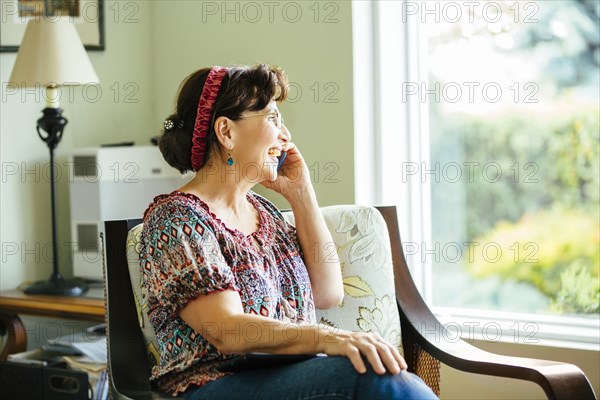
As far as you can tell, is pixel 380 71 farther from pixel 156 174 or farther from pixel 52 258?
pixel 52 258

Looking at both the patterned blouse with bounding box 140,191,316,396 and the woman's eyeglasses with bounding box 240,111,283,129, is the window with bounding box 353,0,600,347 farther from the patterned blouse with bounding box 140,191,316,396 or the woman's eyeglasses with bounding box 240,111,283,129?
the patterned blouse with bounding box 140,191,316,396

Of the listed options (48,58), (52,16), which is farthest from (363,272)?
(52,16)

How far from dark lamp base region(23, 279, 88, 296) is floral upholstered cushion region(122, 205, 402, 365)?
92 cm

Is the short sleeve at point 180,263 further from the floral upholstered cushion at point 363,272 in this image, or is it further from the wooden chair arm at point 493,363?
the wooden chair arm at point 493,363

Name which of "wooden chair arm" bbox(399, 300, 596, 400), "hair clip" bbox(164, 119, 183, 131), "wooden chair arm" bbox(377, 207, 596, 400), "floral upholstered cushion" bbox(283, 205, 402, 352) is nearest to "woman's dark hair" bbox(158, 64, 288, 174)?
"hair clip" bbox(164, 119, 183, 131)

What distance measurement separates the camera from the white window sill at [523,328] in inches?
92.4

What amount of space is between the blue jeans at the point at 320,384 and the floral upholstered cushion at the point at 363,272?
16.9 inches

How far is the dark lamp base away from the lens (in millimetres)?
2645

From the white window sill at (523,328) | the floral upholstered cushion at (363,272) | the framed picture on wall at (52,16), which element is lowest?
the white window sill at (523,328)

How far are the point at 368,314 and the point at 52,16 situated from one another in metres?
1.59

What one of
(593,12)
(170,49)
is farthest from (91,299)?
(593,12)

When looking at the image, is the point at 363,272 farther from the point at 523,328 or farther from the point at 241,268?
the point at 523,328

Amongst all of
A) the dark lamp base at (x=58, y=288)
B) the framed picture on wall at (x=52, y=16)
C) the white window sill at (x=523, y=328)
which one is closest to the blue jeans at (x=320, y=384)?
the white window sill at (x=523, y=328)

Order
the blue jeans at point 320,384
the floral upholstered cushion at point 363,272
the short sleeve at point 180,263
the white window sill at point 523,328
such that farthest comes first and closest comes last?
the white window sill at point 523,328 → the floral upholstered cushion at point 363,272 → the short sleeve at point 180,263 → the blue jeans at point 320,384
